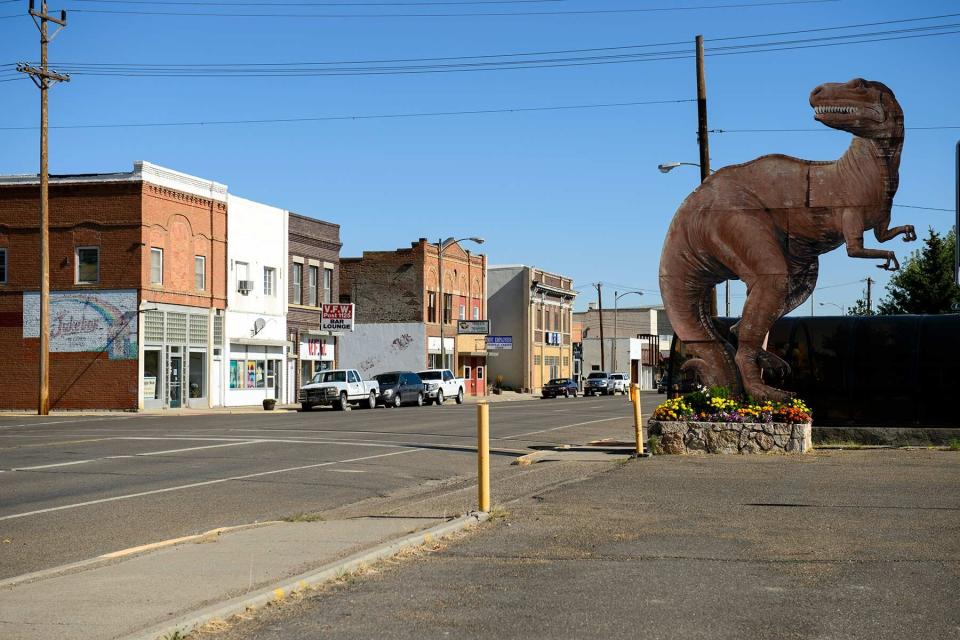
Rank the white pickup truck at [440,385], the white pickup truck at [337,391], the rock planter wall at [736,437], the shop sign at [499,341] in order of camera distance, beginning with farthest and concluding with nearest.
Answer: the shop sign at [499,341] → the white pickup truck at [440,385] → the white pickup truck at [337,391] → the rock planter wall at [736,437]

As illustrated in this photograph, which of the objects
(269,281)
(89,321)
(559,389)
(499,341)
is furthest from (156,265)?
(559,389)

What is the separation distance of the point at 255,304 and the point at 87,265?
30.5 ft

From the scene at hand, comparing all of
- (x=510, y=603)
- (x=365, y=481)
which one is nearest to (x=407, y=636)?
(x=510, y=603)

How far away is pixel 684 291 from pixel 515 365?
65.0 meters

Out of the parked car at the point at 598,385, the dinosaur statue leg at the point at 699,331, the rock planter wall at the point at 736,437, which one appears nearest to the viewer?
the rock planter wall at the point at 736,437

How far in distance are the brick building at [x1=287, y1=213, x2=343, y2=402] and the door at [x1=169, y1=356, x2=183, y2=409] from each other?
9.25 metres

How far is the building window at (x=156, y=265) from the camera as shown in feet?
145

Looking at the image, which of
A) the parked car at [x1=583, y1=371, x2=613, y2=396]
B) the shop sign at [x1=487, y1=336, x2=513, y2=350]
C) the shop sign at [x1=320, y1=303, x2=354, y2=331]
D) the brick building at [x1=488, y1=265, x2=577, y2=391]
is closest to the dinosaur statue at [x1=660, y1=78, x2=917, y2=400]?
the shop sign at [x1=320, y1=303, x2=354, y2=331]

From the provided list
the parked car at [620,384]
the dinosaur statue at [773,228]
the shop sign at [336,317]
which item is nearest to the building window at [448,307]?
the shop sign at [336,317]

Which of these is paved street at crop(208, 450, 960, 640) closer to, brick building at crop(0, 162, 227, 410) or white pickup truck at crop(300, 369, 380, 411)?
brick building at crop(0, 162, 227, 410)

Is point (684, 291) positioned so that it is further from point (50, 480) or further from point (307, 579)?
point (307, 579)

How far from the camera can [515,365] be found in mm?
85625

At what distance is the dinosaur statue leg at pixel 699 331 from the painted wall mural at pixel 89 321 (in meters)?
28.0

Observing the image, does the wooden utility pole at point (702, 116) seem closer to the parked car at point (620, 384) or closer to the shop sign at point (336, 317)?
the shop sign at point (336, 317)
